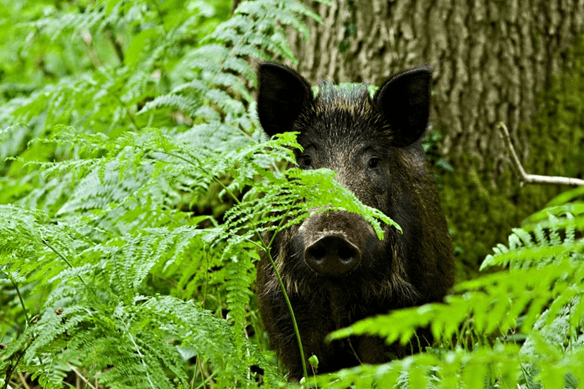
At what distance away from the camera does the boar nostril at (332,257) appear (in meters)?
3.26

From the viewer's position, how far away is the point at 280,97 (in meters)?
4.21

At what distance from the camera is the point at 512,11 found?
5.23m

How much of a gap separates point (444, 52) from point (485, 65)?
14.2 inches

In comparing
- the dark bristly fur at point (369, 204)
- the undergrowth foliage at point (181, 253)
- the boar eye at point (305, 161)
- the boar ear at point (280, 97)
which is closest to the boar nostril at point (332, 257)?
the undergrowth foliage at point (181, 253)

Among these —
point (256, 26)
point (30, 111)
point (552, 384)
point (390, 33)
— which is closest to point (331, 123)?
point (256, 26)

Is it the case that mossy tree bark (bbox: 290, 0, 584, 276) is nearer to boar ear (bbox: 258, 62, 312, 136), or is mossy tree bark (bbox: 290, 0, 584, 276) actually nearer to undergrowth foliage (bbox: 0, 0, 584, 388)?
undergrowth foliage (bbox: 0, 0, 584, 388)

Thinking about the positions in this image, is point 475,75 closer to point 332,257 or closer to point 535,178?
point 535,178

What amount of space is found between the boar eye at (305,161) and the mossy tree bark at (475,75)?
63.6 inches

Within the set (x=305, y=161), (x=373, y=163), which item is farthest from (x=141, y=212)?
(x=373, y=163)

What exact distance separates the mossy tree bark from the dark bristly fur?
1002mm

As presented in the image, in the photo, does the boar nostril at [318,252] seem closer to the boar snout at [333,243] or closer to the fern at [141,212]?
the boar snout at [333,243]

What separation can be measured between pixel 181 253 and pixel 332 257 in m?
0.92

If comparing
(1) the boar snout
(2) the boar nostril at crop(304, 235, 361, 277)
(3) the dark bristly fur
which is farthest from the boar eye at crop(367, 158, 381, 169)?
(2) the boar nostril at crop(304, 235, 361, 277)

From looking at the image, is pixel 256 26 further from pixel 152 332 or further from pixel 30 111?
pixel 152 332
